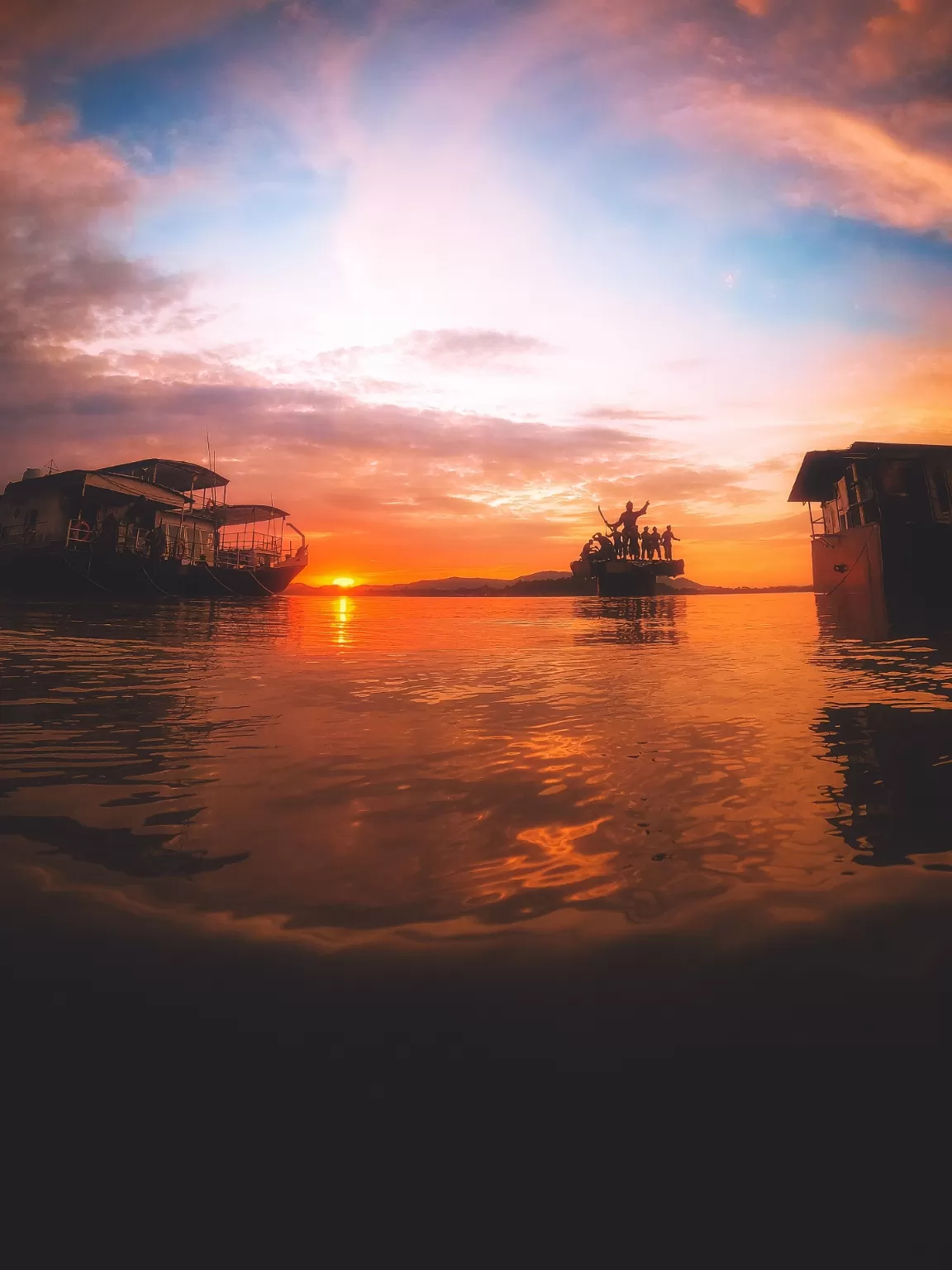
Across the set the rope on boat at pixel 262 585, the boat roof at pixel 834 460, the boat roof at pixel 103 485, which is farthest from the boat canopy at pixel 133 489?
the boat roof at pixel 834 460

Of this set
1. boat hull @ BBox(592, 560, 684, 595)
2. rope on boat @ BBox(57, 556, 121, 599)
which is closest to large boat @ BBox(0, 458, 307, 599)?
rope on boat @ BBox(57, 556, 121, 599)

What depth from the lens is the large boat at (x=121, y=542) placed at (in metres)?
27.0

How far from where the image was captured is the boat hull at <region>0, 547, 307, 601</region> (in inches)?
1045

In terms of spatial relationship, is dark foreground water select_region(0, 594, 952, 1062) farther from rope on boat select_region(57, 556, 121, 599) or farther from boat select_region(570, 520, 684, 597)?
boat select_region(570, 520, 684, 597)

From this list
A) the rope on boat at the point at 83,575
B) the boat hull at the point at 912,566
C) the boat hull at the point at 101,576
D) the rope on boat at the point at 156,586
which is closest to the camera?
the boat hull at the point at 912,566

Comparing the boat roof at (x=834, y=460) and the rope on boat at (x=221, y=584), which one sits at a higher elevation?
the boat roof at (x=834, y=460)

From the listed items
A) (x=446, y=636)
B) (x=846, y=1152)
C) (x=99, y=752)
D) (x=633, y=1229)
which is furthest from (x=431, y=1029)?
(x=446, y=636)

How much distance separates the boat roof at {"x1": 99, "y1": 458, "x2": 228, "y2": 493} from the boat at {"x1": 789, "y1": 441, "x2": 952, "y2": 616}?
2804 centimetres

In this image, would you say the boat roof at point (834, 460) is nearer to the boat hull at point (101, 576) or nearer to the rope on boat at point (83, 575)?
the boat hull at point (101, 576)

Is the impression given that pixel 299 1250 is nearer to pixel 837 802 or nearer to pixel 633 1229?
pixel 633 1229

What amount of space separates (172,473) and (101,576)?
7535mm

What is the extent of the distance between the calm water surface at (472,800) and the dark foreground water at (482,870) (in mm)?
16

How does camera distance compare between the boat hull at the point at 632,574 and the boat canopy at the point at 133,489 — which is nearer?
the boat canopy at the point at 133,489

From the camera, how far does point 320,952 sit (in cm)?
156
